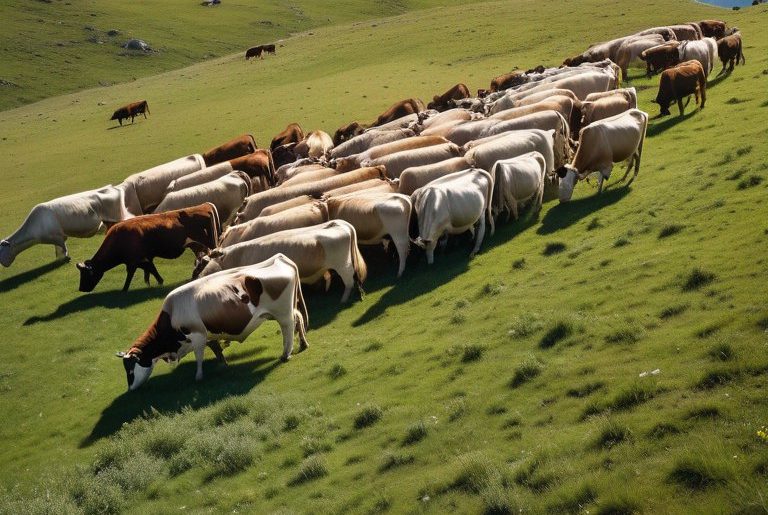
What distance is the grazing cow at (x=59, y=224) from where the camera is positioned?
A: 83.1 ft

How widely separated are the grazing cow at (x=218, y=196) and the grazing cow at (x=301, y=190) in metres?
1.90

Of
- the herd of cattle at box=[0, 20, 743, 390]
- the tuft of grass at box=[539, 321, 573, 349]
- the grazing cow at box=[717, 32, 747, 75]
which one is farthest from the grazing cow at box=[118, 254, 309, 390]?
the grazing cow at box=[717, 32, 747, 75]

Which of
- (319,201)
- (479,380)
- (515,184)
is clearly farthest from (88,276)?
(479,380)

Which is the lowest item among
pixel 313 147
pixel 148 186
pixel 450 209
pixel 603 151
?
pixel 148 186

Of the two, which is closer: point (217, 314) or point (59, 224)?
point (217, 314)

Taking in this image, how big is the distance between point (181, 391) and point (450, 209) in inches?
294

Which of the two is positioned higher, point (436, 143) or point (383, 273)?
point (436, 143)

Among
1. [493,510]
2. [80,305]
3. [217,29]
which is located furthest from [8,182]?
[217,29]

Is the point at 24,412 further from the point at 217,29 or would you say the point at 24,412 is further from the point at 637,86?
the point at 217,29

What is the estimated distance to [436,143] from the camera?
25625 millimetres

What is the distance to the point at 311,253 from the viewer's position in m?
18.2

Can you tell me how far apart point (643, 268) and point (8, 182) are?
112 ft

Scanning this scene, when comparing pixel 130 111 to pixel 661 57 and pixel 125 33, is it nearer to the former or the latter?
pixel 661 57

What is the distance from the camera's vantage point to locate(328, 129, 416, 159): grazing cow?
97.5ft
